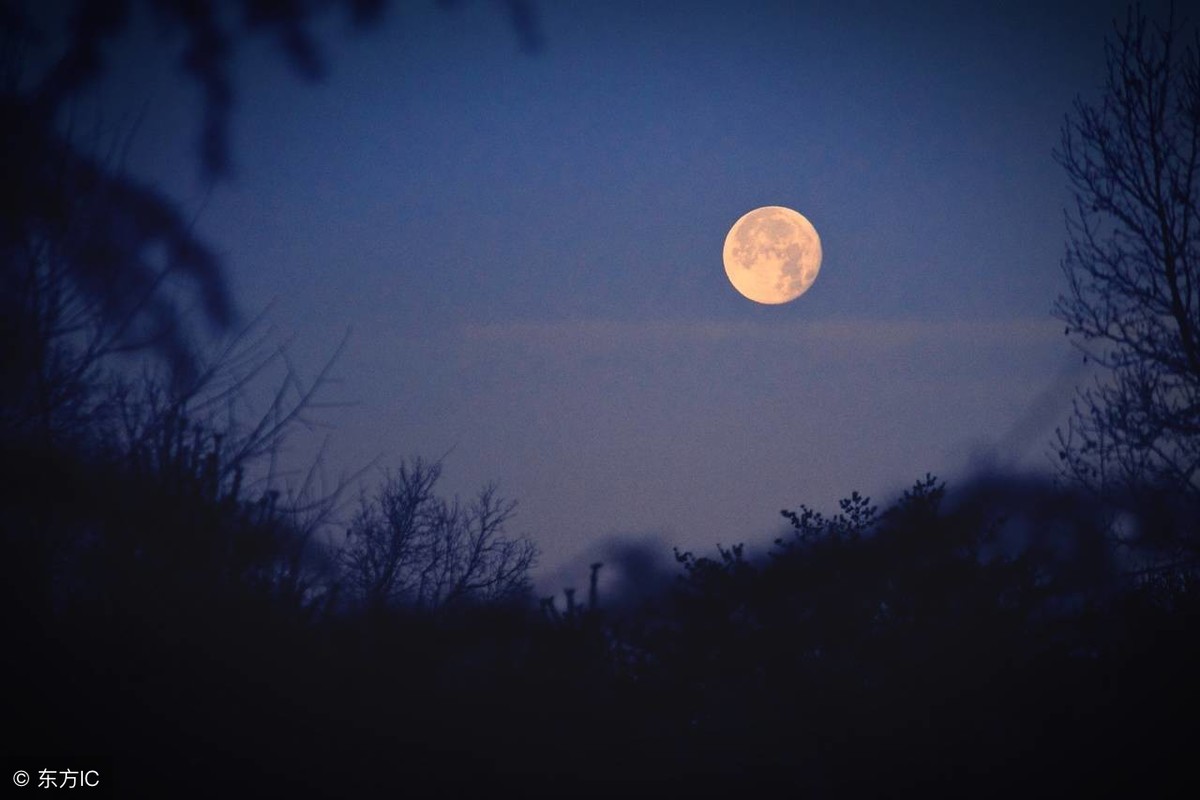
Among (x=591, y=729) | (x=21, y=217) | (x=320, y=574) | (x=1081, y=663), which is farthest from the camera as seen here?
(x=1081, y=663)

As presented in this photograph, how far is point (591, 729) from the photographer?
6105 mm

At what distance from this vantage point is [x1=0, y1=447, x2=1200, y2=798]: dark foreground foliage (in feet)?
14.3

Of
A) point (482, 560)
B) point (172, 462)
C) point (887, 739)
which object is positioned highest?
point (482, 560)

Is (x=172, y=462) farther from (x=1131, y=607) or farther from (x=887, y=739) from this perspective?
(x=1131, y=607)

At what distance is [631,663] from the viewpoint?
8.22 m

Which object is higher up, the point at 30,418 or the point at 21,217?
the point at 21,217

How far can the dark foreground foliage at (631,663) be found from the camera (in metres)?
4.34

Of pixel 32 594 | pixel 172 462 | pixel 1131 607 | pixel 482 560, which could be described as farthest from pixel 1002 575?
pixel 482 560

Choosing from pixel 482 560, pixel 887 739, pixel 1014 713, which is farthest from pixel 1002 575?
pixel 482 560

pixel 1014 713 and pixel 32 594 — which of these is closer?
pixel 32 594

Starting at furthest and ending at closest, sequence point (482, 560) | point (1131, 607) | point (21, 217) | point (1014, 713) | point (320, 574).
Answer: point (482, 560) < point (1131, 607) < point (1014, 713) < point (320, 574) < point (21, 217)

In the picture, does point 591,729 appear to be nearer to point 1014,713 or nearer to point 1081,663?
point 1014,713

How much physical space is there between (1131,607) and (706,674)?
453 cm

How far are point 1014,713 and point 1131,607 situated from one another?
8.40 feet
